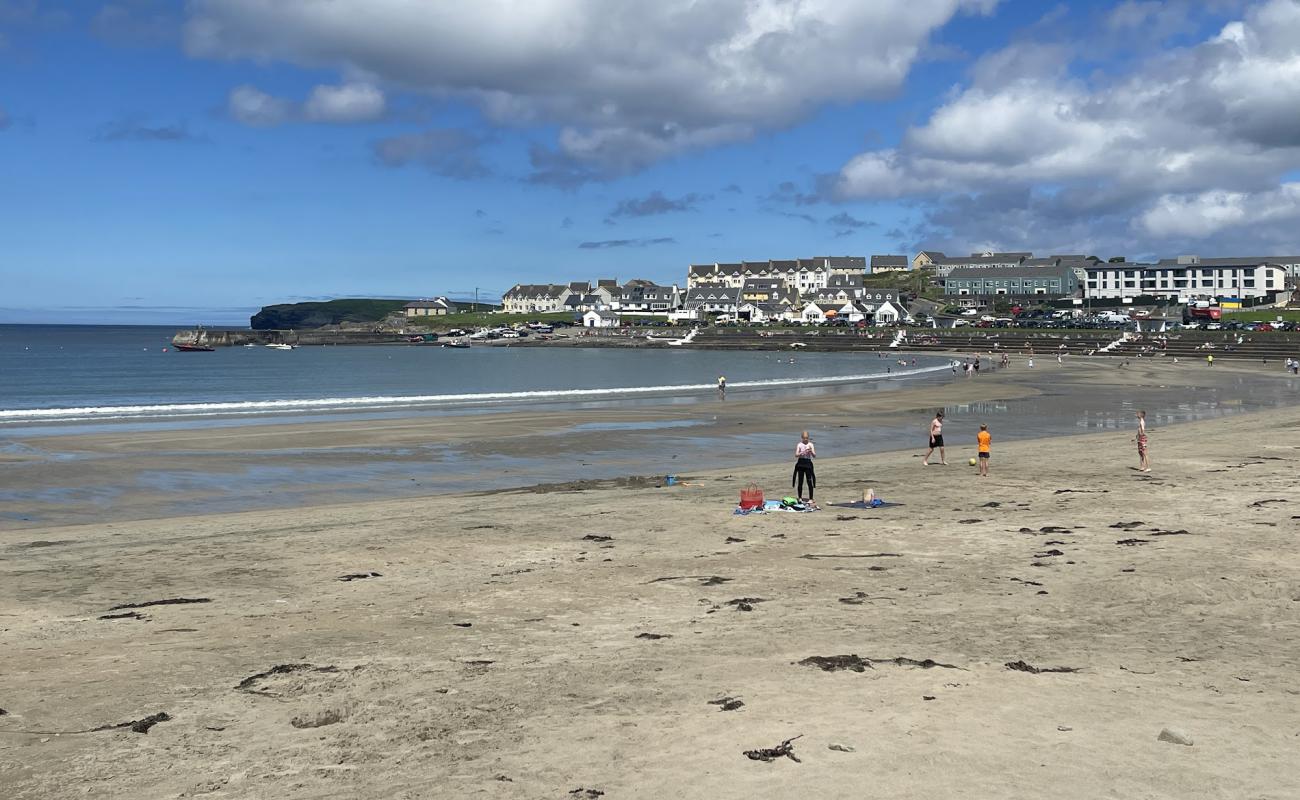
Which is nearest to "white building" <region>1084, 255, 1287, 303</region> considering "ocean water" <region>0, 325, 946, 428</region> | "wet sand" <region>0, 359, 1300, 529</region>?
"ocean water" <region>0, 325, 946, 428</region>

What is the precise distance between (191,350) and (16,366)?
51.4 meters

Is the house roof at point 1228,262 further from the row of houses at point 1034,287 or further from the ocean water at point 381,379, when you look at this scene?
the ocean water at point 381,379

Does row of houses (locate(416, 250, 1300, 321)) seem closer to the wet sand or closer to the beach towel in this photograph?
the wet sand

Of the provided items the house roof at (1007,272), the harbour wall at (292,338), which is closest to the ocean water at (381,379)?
the harbour wall at (292,338)

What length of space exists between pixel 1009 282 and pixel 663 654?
18522 centimetres

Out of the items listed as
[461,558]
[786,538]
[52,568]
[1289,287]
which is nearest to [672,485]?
[786,538]

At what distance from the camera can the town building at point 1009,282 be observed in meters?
178

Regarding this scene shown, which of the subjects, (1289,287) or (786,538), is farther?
(1289,287)

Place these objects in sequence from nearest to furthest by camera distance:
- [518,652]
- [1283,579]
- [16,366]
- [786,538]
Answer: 1. [518,652]
2. [1283,579]
3. [786,538]
4. [16,366]

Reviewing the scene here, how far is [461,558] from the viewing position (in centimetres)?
1622

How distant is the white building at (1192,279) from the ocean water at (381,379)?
68675 mm

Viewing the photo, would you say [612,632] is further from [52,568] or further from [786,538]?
[52,568]

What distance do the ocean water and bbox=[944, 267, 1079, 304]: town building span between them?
68.0m

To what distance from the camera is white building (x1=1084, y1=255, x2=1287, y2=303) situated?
15888cm
